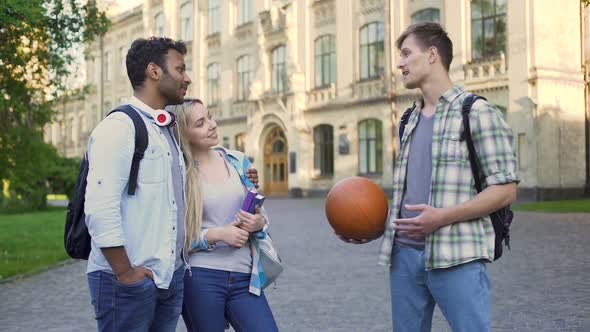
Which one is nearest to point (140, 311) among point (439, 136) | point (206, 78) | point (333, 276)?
point (439, 136)

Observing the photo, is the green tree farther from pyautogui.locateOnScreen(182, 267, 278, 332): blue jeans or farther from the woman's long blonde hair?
pyautogui.locateOnScreen(182, 267, 278, 332): blue jeans

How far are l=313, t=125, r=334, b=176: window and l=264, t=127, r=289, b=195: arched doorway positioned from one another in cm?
293

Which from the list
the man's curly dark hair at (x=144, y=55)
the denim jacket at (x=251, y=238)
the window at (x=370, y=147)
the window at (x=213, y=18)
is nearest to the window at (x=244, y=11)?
the window at (x=213, y=18)

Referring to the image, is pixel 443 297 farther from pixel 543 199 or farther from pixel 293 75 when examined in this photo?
pixel 293 75

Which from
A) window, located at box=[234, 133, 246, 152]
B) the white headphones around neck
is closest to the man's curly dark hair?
the white headphones around neck

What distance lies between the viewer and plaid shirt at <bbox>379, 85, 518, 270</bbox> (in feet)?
12.2

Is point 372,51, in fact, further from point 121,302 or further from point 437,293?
point 121,302

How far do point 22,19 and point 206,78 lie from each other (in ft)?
122

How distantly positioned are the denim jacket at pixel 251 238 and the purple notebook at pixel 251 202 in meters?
0.12

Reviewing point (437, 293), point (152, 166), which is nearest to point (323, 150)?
point (437, 293)

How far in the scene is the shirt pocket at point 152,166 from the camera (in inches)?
138

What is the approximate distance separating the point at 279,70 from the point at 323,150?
5.77 meters

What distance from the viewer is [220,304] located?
4254 millimetres

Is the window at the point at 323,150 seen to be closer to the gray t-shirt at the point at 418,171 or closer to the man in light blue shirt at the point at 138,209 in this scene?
the gray t-shirt at the point at 418,171
